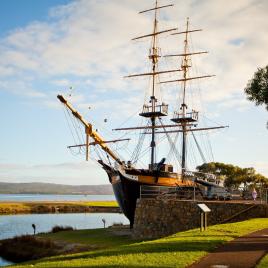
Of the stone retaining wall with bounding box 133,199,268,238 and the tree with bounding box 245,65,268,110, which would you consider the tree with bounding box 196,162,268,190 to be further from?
the tree with bounding box 245,65,268,110

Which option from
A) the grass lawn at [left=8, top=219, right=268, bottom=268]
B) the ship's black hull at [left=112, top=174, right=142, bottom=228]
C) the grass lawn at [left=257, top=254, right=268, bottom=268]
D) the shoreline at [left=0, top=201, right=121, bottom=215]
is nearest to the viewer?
the grass lawn at [left=257, top=254, right=268, bottom=268]

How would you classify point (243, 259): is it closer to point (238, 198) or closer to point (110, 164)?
point (238, 198)

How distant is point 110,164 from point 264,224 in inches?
973

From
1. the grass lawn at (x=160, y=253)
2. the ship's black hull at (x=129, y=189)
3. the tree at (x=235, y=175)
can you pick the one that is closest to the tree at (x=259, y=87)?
the grass lawn at (x=160, y=253)

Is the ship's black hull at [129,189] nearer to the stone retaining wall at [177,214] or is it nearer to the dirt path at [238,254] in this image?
the stone retaining wall at [177,214]

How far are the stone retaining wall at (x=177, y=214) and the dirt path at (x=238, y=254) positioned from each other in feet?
34.4

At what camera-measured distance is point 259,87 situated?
24.6 metres

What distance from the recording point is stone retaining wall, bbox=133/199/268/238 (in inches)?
1209

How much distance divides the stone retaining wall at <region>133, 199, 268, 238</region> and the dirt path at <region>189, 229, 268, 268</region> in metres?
10.5

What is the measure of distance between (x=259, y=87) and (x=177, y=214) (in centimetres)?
1235

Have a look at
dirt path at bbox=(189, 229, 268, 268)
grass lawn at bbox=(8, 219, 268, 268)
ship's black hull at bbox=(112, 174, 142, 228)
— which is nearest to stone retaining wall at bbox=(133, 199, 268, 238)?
grass lawn at bbox=(8, 219, 268, 268)

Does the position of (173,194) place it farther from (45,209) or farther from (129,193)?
(45,209)

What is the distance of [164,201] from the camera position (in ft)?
110

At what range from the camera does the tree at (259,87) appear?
2433 cm
